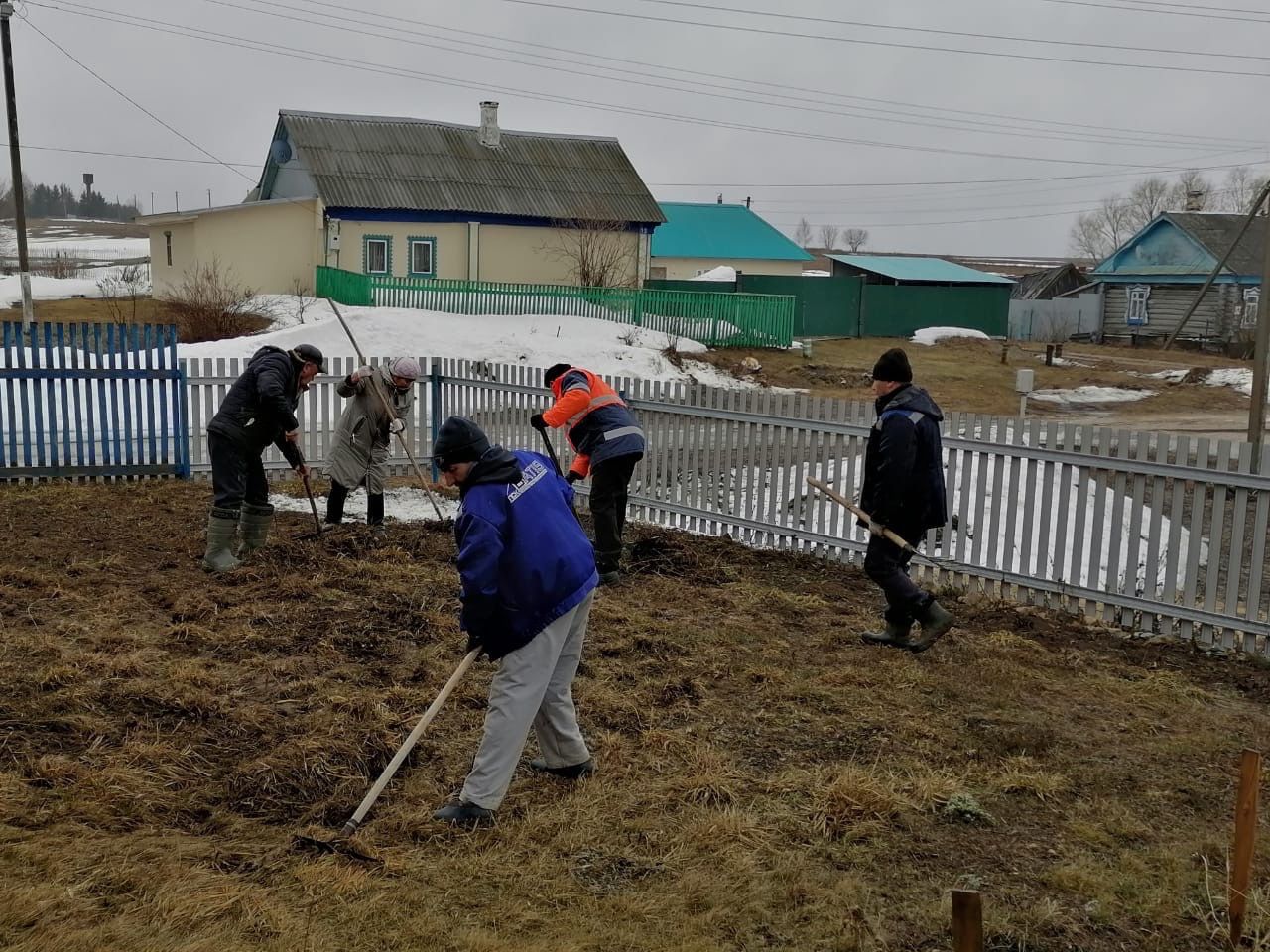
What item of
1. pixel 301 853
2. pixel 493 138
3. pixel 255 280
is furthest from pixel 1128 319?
pixel 301 853

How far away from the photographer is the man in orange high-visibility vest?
26.1 feet

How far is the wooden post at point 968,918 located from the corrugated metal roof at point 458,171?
29.9 m

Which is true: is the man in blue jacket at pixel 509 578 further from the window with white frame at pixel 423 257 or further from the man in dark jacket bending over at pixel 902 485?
the window with white frame at pixel 423 257

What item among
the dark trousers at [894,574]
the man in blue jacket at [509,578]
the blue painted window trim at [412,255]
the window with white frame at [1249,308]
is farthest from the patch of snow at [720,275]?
the man in blue jacket at [509,578]

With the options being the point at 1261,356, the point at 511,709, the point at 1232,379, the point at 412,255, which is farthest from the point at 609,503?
the point at 412,255

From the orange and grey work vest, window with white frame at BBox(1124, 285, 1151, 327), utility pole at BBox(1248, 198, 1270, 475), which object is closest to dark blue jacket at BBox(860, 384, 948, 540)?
the orange and grey work vest

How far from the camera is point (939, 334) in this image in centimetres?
3625

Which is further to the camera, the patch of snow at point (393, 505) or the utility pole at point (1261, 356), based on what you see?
the utility pole at point (1261, 356)

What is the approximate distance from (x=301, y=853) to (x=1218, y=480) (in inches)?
217

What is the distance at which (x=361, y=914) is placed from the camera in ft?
12.0

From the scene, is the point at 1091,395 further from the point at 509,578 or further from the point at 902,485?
the point at 509,578

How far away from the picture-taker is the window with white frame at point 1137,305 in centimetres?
4066

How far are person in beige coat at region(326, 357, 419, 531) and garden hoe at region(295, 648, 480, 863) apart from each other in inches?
206

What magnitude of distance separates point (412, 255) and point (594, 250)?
16.7 feet
